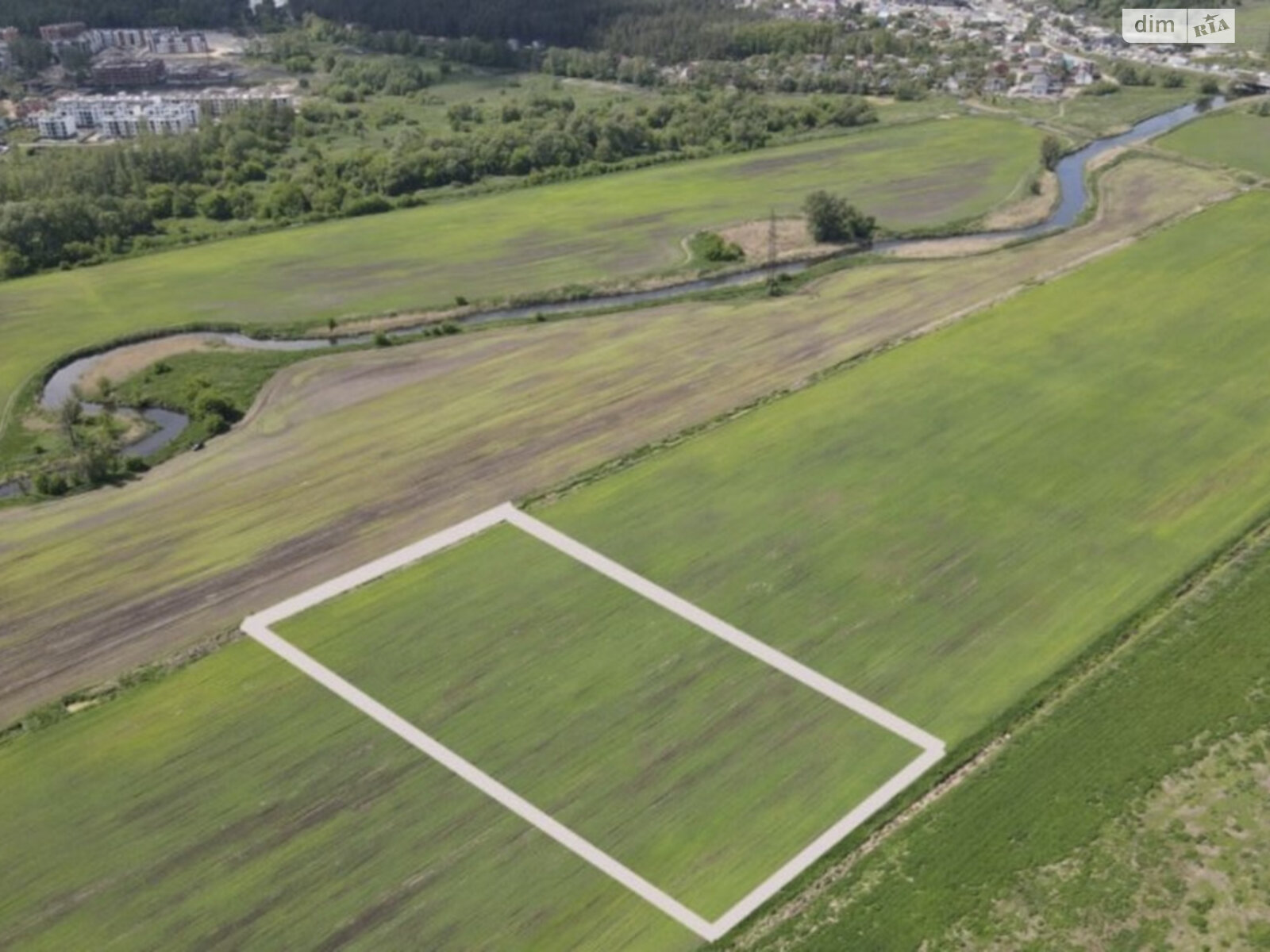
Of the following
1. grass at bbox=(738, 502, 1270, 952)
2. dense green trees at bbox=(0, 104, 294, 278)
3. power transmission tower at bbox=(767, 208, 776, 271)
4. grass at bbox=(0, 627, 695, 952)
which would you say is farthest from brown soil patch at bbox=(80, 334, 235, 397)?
grass at bbox=(738, 502, 1270, 952)

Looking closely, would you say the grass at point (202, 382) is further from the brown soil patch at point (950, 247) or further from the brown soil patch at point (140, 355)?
the brown soil patch at point (950, 247)

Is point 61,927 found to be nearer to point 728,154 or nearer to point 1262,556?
point 1262,556

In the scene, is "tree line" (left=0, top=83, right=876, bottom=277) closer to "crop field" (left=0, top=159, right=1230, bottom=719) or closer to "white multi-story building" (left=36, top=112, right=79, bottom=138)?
"white multi-story building" (left=36, top=112, right=79, bottom=138)

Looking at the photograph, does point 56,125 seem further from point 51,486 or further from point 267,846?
point 267,846

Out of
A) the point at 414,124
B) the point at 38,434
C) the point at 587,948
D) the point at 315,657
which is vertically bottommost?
the point at 587,948

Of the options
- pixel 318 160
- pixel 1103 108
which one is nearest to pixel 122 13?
pixel 318 160

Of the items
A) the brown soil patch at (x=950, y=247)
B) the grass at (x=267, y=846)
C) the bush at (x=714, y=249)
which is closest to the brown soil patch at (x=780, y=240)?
the bush at (x=714, y=249)

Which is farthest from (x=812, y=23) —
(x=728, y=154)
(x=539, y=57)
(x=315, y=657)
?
(x=315, y=657)
